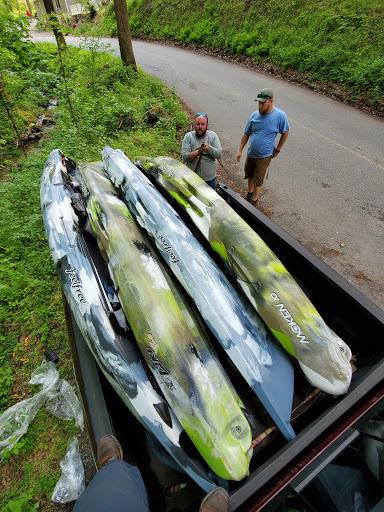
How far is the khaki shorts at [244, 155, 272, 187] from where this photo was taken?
A: 4.32m

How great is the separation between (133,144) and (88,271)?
439cm

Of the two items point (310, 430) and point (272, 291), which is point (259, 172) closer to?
point (272, 291)

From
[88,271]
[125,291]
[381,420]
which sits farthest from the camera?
[88,271]

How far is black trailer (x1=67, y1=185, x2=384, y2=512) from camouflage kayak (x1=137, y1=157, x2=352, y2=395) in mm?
187

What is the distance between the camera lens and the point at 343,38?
884cm

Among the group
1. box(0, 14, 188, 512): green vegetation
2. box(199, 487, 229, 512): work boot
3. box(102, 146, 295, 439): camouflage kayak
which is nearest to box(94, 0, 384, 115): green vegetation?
box(0, 14, 188, 512): green vegetation

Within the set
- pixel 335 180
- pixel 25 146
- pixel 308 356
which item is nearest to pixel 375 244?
pixel 335 180

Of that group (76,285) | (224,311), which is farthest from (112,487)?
(76,285)

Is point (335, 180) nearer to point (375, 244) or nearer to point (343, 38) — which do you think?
point (375, 244)

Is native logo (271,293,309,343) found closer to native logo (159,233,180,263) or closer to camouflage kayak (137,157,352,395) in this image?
camouflage kayak (137,157,352,395)

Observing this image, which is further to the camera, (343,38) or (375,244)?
(343,38)

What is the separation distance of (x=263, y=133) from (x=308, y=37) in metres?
8.76

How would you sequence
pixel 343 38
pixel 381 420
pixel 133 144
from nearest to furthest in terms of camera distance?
1. pixel 381 420
2. pixel 133 144
3. pixel 343 38

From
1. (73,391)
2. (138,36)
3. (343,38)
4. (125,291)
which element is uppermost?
(138,36)
